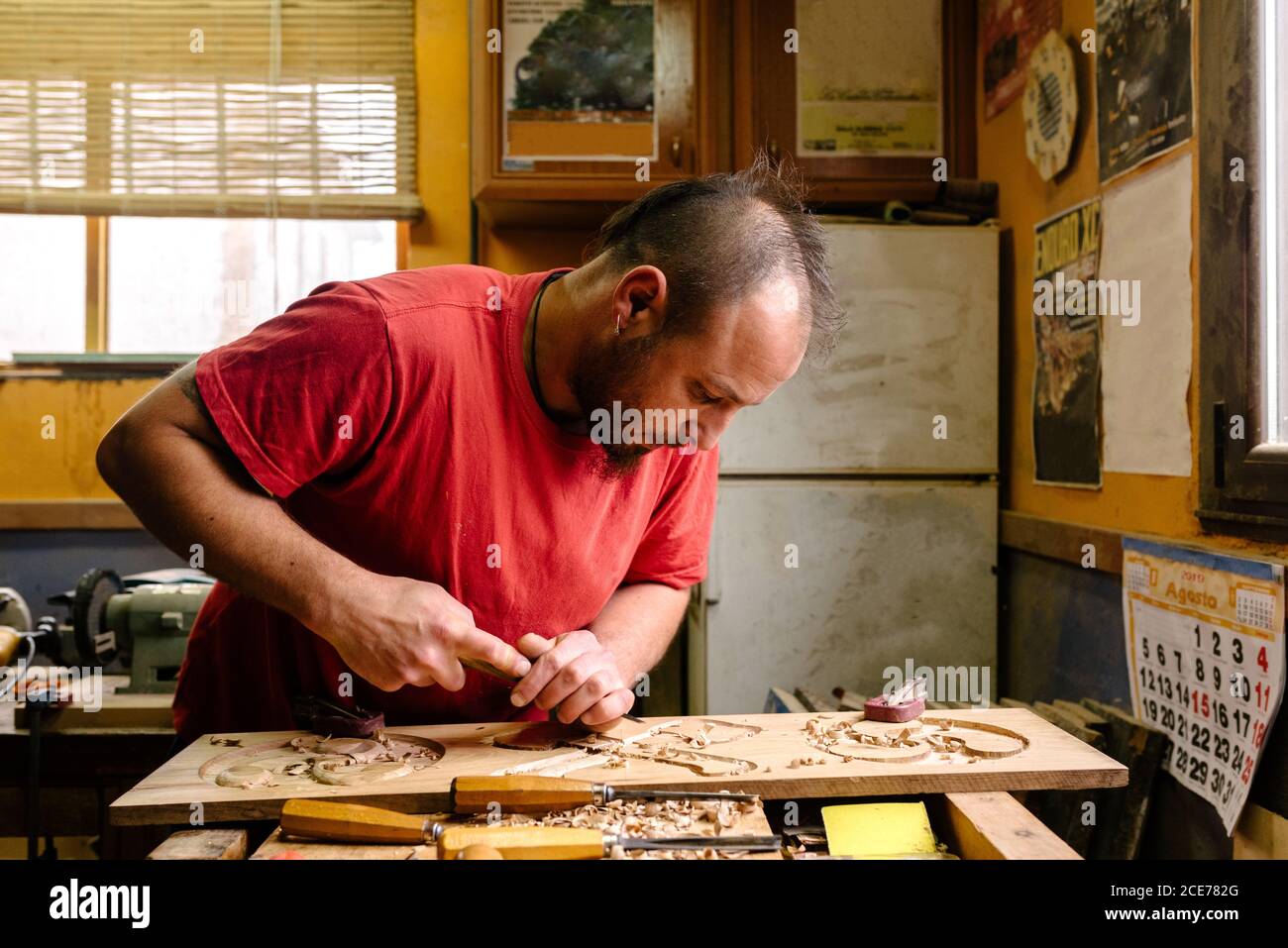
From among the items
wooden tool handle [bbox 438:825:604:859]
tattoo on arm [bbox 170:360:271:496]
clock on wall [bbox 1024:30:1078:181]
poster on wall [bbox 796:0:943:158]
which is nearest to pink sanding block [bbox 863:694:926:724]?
wooden tool handle [bbox 438:825:604:859]

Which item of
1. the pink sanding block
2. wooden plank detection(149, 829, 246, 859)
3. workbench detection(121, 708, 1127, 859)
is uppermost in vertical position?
the pink sanding block

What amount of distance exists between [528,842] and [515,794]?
0.12 meters

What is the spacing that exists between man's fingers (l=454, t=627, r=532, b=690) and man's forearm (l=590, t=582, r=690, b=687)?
29cm

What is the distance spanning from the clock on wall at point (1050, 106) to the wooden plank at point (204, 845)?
258cm

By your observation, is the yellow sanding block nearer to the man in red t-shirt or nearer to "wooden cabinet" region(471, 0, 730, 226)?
the man in red t-shirt

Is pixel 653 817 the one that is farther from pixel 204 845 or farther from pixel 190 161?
pixel 190 161

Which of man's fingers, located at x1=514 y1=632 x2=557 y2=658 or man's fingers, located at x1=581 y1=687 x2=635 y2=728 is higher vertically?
man's fingers, located at x1=514 y1=632 x2=557 y2=658

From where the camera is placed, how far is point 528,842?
94 centimetres

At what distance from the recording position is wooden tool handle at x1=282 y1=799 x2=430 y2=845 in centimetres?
99

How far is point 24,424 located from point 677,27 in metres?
2.95

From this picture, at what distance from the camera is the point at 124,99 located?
151 inches

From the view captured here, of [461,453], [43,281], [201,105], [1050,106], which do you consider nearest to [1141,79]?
[1050,106]
